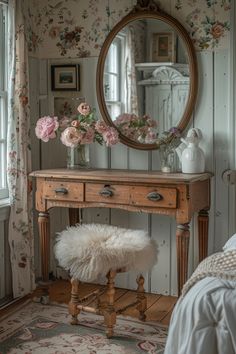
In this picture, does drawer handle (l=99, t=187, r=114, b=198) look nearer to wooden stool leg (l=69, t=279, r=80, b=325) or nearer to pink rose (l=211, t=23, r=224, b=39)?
wooden stool leg (l=69, t=279, r=80, b=325)

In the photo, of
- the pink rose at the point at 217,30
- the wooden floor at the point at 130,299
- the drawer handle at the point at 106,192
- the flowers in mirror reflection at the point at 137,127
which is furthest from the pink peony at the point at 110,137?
the wooden floor at the point at 130,299

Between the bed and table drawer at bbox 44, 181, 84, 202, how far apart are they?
1639mm

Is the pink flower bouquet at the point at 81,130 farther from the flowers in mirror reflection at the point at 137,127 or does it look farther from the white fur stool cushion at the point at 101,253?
the white fur stool cushion at the point at 101,253

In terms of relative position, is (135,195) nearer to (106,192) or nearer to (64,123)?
(106,192)

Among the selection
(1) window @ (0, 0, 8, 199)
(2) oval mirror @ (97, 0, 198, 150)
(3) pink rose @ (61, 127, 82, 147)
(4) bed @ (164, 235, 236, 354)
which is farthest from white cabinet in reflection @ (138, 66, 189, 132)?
(4) bed @ (164, 235, 236, 354)

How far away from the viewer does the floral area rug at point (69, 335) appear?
2725 mm

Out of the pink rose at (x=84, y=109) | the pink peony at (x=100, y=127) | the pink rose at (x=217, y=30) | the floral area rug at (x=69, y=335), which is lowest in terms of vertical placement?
the floral area rug at (x=69, y=335)

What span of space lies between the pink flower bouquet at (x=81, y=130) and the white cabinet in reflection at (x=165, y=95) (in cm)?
31

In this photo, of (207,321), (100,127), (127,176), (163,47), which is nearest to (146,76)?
(163,47)

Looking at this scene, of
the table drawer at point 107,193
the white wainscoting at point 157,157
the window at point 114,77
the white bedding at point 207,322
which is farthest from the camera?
the window at point 114,77

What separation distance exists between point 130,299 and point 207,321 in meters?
1.97

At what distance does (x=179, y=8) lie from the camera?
338cm

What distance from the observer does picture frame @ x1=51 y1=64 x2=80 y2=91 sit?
12.3 feet

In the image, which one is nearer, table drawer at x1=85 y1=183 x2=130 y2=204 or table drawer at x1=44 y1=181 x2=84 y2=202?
table drawer at x1=85 y1=183 x2=130 y2=204
